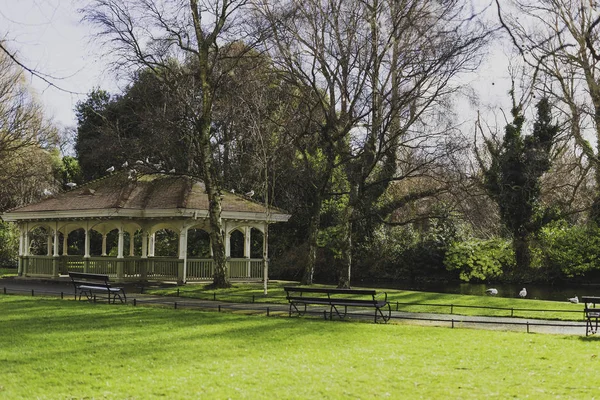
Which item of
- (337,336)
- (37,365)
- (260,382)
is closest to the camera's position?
(260,382)

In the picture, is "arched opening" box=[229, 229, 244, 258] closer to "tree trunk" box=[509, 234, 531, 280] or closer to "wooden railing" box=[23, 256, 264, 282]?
"wooden railing" box=[23, 256, 264, 282]

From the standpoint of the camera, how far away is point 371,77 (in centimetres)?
2770

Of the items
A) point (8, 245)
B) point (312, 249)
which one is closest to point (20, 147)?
point (8, 245)

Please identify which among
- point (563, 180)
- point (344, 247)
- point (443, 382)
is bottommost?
point (443, 382)

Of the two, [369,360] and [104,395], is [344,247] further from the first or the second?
[104,395]

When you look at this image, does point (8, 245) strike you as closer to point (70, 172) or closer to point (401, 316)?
point (70, 172)

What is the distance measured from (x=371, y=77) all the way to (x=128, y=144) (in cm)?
2123

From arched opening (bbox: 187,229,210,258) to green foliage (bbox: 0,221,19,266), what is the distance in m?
13.2

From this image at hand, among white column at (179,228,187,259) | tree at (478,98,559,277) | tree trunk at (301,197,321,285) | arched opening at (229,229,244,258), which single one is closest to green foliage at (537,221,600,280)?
tree at (478,98,559,277)

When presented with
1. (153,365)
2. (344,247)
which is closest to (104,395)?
(153,365)

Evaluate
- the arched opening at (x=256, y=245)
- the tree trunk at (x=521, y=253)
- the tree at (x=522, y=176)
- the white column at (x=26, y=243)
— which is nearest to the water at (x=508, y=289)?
the tree trunk at (x=521, y=253)

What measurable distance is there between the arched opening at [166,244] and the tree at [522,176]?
19664 millimetres

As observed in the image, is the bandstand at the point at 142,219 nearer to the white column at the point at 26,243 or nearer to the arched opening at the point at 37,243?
the white column at the point at 26,243

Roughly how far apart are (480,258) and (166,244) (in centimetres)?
1965
